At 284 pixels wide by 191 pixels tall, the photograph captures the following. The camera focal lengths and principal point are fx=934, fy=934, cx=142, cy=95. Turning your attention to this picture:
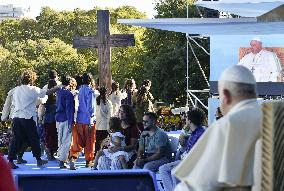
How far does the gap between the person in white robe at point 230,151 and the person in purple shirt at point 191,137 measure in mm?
5113

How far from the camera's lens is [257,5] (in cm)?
1295

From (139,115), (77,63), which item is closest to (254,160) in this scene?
(139,115)

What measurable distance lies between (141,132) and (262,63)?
22.6 ft

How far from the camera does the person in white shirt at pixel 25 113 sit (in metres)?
13.2

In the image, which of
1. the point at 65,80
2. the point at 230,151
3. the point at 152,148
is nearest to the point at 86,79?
the point at 65,80

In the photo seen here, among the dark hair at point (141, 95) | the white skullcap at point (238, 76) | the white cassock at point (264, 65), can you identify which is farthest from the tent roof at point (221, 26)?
the white skullcap at point (238, 76)

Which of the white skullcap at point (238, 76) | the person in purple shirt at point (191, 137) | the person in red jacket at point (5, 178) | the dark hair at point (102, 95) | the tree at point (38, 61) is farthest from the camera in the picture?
the tree at point (38, 61)

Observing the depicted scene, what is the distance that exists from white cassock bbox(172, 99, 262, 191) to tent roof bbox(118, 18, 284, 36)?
7677 mm

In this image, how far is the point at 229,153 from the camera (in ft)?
14.6

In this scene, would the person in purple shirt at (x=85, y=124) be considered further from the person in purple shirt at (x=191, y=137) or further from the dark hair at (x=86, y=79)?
the person in purple shirt at (x=191, y=137)

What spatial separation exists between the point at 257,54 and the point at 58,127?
5.44 meters

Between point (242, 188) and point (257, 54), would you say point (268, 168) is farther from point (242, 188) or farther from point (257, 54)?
point (257, 54)

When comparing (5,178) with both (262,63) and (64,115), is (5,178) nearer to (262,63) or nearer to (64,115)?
(64,115)

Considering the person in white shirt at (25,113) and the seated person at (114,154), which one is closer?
the seated person at (114,154)
